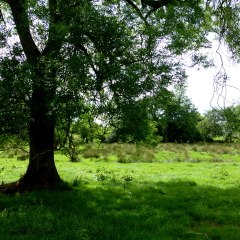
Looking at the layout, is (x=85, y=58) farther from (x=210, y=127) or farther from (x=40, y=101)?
(x=210, y=127)

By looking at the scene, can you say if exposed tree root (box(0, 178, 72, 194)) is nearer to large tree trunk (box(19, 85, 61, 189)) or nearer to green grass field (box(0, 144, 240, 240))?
large tree trunk (box(19, 85, 61, 189))

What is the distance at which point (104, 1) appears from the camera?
1482 cm

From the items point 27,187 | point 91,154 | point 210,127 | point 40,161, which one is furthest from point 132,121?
point 210,127

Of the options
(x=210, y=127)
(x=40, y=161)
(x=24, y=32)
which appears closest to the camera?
→ (x=24, y=32)

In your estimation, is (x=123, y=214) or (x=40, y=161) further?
(x=40, y=161)

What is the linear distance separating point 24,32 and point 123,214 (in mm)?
6921

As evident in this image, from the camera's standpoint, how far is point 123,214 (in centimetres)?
1188

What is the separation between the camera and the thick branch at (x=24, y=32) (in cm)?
1214

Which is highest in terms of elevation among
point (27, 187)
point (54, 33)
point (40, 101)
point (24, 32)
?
point (24, 32)

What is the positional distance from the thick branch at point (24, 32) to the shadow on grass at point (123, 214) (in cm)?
491

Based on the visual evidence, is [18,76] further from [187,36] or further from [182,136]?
[182,136]

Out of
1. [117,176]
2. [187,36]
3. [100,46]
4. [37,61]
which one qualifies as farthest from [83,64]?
[117,176]

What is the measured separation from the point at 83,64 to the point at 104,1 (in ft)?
17.3

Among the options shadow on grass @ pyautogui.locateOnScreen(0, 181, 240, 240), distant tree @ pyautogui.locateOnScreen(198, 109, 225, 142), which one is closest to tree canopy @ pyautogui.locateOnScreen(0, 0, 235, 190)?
shadow on grass @ pyautogui.locateOnScreen(0, 181, 240, 240)
